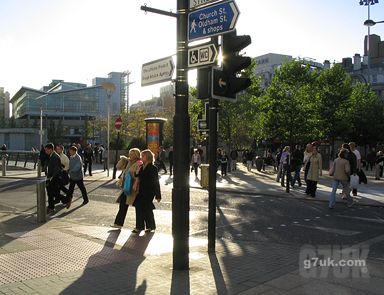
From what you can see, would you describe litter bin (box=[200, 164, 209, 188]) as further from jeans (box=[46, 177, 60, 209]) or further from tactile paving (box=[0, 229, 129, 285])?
tactile paving (box=[0, 229, 129, 285])

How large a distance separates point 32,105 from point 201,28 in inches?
4727

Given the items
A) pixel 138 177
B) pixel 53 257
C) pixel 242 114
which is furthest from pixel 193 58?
pixel 242 114

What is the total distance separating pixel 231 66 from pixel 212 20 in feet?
3.73

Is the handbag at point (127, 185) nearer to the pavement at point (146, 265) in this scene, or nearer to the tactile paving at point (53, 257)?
the pavement at point (146, 265)

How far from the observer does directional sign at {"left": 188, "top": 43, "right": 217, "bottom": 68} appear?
6.01 m

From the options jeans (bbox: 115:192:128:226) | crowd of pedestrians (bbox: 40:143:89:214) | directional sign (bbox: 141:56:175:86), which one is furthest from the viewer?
crowd of pedestrians (bbox: 40:143:89:214)

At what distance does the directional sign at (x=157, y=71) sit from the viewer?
20.5 feet

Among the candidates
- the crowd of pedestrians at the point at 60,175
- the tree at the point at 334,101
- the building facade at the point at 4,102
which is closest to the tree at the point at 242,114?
the tree at the point at 334,101

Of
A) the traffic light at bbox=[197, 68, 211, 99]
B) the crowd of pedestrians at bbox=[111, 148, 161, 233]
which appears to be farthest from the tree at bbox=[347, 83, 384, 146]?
the traffic light at bbox=[197, 68, 211, 99]

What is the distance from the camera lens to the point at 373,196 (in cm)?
1592

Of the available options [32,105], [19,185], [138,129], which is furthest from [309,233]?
[32,105]

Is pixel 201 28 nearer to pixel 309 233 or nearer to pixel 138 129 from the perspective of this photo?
pixel 309 233

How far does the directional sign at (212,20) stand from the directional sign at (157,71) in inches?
17.1

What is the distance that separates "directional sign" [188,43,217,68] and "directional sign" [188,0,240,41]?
0.14 m
